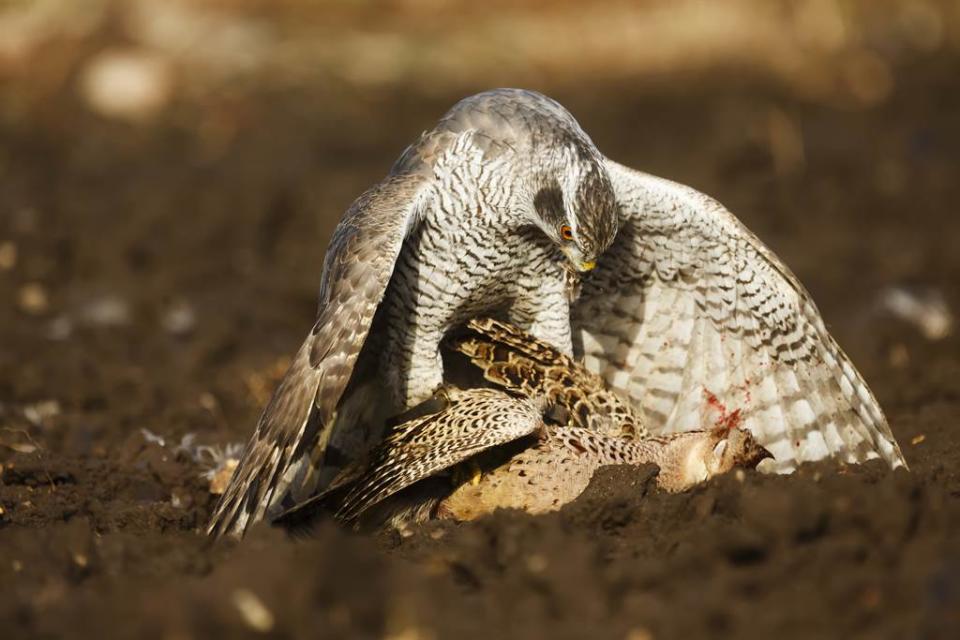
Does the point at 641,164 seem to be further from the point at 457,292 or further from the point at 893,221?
the point at 457,292

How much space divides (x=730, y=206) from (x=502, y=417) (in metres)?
6.26

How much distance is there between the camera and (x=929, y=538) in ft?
12.5

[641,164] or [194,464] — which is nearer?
[194,464]

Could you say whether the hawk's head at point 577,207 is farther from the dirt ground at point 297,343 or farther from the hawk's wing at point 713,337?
the dirt ground at point 297,343

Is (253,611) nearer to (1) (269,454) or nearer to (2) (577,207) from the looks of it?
(1) (269,454)

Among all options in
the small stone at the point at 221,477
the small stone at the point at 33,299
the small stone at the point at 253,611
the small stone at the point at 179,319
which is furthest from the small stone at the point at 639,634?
the small stone at the point at 33,299

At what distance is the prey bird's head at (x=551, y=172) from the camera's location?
502cm

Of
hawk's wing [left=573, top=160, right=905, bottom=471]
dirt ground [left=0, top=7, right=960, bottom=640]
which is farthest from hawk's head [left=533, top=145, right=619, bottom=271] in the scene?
dirt ground [left=0, top=7, right=960, bottom=640]

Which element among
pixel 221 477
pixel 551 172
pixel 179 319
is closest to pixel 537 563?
pixel 551 172

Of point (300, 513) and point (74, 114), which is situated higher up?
point (74, 114)

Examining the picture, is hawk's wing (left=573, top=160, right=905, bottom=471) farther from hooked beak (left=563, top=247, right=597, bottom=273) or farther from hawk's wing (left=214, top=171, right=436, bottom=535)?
hawk's wing (left=214, top=171, right=436, bottom=535)

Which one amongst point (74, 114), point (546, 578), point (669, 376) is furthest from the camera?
point (74, 114)

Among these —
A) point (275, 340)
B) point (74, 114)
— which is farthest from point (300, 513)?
point (74, 114)

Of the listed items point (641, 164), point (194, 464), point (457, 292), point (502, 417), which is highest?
point (641, 164)
